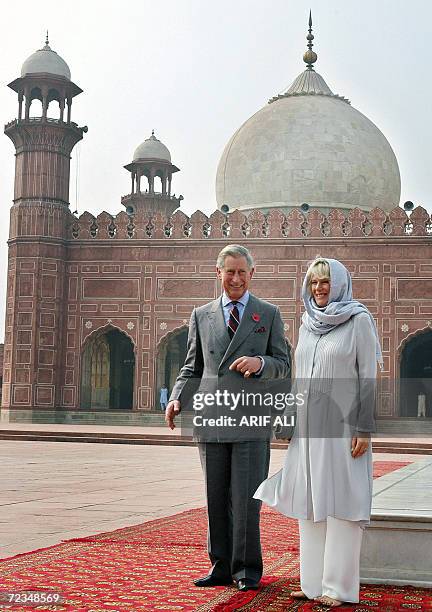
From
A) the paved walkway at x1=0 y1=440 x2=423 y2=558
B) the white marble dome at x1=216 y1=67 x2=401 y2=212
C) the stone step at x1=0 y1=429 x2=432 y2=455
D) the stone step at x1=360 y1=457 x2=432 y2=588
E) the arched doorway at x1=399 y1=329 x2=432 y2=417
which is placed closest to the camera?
the stone step at x1=360 y1=457 x2=432 y2=588

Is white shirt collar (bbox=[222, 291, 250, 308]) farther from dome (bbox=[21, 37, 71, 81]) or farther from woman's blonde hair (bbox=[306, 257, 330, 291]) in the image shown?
dome (bbox=[21, 37, 71, 81])

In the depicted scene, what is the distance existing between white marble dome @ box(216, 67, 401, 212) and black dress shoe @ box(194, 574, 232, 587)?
16399 millimetres

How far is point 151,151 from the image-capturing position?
22.6 meters

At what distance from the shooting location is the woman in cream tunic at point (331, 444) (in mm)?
2562

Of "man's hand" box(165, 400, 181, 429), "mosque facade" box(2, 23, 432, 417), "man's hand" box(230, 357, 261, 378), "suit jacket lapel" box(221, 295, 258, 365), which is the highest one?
"mosque facade" box(2, 23, 432, 417)

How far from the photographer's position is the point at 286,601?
2.56 meters

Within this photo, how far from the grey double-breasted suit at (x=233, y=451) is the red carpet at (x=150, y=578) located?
12cm

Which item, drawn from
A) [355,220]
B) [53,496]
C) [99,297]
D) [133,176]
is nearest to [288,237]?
[355,220]

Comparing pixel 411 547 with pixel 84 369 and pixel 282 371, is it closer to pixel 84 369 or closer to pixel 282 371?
pixel 282 371

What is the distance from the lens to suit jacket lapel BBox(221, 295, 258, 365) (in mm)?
2846

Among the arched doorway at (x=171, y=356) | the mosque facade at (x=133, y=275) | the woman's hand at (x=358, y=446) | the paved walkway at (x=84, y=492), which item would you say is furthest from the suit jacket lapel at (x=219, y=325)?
the arched doorway at (x=171, y=356)

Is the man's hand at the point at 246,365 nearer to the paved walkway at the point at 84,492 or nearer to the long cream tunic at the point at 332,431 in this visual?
the long cream tunic at the point at 332,431

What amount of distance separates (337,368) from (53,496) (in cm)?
292

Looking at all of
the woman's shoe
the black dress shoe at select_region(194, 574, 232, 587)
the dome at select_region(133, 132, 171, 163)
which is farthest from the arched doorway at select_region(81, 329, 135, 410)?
the woman's shoe
